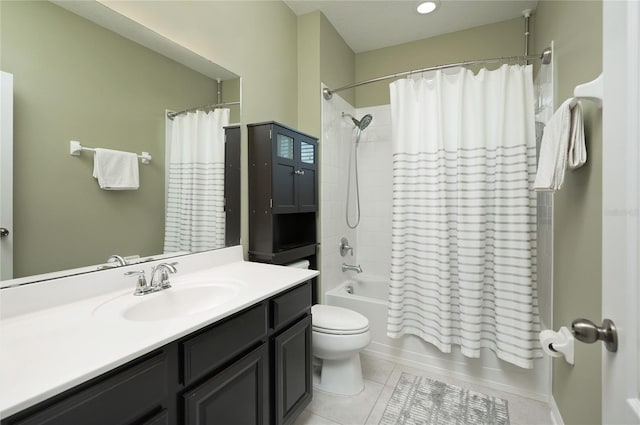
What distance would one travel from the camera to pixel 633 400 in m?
0.51

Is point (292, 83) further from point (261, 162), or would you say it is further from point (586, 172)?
point (586, 172)

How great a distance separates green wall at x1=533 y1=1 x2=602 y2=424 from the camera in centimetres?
108

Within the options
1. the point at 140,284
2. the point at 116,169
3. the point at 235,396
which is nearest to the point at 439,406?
the point at 235,396

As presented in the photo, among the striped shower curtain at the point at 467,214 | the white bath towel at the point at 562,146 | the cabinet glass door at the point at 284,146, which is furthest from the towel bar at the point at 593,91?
the cabinet glass door at the point at 284,146

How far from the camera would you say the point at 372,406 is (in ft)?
5.75

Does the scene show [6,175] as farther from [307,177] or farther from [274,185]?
[307,177]

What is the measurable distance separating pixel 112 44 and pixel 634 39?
1.63m

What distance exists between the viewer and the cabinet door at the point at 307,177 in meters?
2.08

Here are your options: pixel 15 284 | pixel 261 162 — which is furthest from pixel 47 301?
pixel 261 162

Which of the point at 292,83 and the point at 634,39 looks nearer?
the point at 634,39

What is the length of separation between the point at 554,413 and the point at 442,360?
0.64 metres

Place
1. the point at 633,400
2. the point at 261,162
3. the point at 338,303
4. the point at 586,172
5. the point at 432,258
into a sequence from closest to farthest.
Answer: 1. the point at 633,400
2. the point at 586,172
3. the point at 261,162
4. the point at 432,258
5. the point at 338,303

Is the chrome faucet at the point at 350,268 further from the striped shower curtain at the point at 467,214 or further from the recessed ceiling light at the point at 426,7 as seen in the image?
the recessed ceiling light at the point at 426,7

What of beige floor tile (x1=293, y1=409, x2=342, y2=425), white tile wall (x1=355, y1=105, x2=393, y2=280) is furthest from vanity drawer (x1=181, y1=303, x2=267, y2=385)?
white tile wall (x1=355, y1=105, x2=393, y2=280)
